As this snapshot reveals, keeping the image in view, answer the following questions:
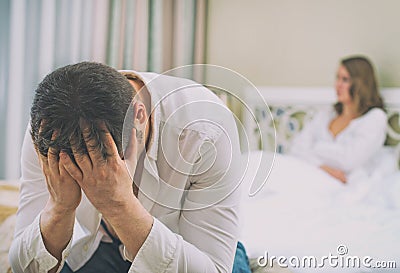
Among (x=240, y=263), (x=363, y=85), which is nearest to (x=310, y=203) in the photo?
(x=363, y=85)

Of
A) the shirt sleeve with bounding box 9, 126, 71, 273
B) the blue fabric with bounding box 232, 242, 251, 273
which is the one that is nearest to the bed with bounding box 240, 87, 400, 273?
the blue fabric with bounding box 232, 242, 251, 273

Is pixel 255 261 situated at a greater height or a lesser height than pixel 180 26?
lesser

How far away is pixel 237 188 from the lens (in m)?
0.96

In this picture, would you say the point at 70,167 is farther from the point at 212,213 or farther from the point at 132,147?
the point at 212,213

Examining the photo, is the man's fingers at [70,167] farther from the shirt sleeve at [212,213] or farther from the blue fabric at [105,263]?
the blue fabric at [105,263]

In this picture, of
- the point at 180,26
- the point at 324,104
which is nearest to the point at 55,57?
the point at 180,26

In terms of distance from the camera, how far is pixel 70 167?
2.62ft

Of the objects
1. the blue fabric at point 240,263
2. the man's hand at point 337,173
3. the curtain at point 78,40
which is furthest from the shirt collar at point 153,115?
the man's hand at point 337,173

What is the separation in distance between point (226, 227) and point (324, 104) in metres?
1.80

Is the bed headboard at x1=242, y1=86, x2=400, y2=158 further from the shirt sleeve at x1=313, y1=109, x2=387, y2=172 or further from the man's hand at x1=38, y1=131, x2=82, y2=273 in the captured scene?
the man's hand at x1=38, y1=131, x2=82, y2=273

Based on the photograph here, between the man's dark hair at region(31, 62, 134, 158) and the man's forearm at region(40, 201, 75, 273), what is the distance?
15 centimetres

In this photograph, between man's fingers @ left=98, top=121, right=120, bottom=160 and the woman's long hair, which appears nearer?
man's fingers @ left=98, top=121, right=120, bottom=160

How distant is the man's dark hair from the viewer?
0.78m

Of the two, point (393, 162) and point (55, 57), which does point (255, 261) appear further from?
point (55, 57)
